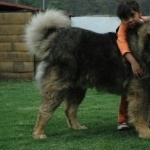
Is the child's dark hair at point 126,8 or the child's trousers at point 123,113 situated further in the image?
the child's trousers at point 123,113

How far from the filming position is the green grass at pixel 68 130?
5887mm

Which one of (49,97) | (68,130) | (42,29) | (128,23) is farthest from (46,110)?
(128,23)

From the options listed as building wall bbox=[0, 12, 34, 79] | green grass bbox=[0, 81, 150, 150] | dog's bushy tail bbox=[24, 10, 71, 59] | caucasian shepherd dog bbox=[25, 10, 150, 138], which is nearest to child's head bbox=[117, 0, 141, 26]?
caucasian shepherd dog bbox=[25, 10, 150, 138]

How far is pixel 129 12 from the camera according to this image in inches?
251

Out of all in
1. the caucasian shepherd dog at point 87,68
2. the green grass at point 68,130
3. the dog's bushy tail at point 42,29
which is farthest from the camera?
the dog's bushy tail at point 42,29

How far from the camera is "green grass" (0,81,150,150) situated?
5.89 meters

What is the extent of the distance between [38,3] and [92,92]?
9.45 metres

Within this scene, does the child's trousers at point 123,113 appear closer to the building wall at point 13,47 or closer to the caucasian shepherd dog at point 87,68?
the caucasian shepherd dog at point 87,68

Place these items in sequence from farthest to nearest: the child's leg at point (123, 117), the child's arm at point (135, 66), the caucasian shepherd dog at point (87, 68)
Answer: the child's leg at point (123, 117) < the caucasian shepherd dog at point (87, 68) < the child's arm at point (135, 66)

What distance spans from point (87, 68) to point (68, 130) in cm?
106

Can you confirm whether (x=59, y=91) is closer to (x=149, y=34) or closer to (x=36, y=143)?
(x=36, y=143)

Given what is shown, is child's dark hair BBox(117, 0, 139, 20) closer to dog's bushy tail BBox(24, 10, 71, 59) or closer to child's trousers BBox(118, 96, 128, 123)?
dog's bushy tail BBox(24, 10, 71, 59)

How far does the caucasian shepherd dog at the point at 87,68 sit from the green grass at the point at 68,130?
0.30 m

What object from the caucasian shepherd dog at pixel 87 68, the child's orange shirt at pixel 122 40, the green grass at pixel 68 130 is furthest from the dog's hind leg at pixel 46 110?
the child's orange shirt at pixel 122 40
